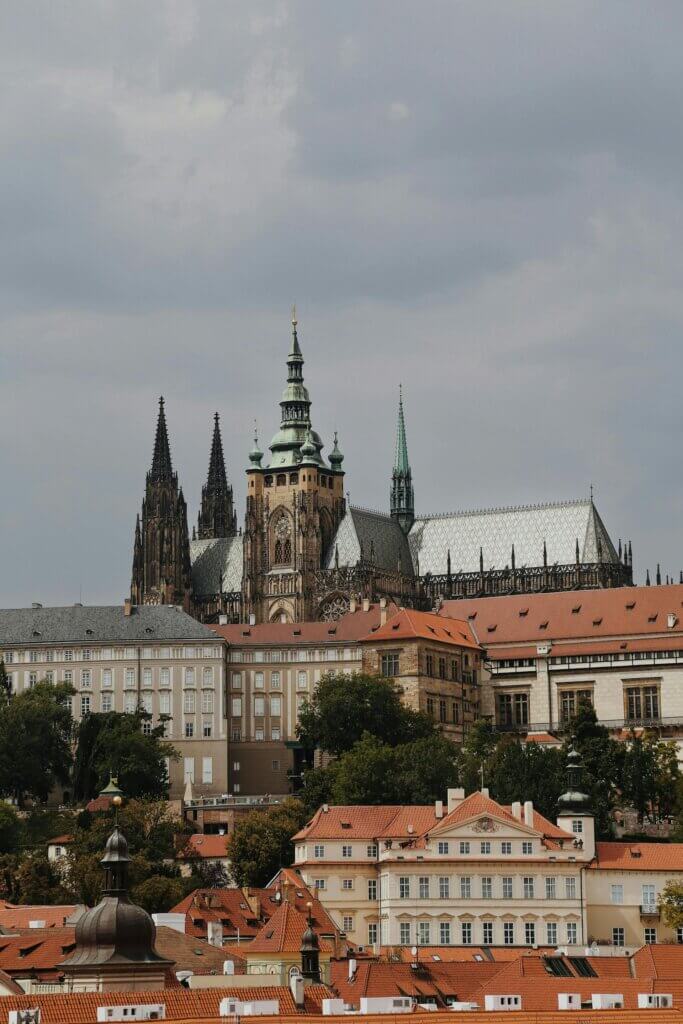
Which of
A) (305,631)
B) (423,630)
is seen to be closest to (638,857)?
(423,630)

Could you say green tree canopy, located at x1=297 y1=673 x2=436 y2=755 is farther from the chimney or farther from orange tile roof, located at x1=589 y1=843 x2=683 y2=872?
orange tile roof, located at x1=589 y1=843 x2=683 y2=872

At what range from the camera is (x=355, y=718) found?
161 meters

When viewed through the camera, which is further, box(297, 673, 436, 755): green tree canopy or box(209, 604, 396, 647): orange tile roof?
box(209, 604, 396, 647): orange tile roof

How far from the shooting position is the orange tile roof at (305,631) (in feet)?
581

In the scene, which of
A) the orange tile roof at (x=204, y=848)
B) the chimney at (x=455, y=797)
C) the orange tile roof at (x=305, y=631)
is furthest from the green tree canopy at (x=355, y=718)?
the chimney at (x=455, y=797)

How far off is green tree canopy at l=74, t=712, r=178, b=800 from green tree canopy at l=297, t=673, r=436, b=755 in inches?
380

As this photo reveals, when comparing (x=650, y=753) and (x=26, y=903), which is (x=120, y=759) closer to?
(x=26, y=903)

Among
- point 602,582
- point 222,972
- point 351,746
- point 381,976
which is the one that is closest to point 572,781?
point 351,746

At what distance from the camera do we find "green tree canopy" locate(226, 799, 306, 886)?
139500 millimetres

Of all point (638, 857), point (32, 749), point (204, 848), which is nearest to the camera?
point (638, 857)

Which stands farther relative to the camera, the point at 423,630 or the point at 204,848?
the point at 423,630

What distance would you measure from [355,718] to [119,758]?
15.1 meters

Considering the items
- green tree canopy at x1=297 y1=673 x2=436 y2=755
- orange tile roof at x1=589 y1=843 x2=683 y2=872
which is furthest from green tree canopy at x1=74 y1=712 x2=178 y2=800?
orange tile roof at x1=589 y1=843 x2=683 y2=872

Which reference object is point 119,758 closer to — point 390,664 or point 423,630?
point 390,664
